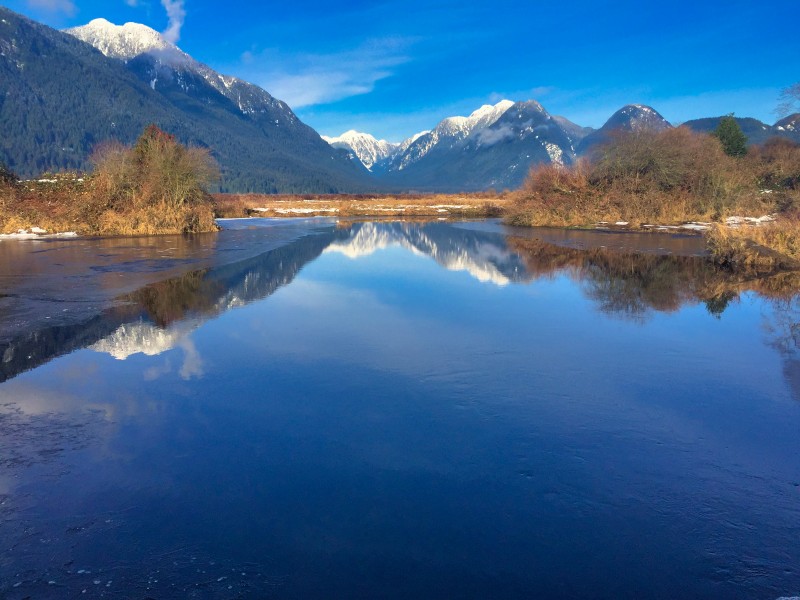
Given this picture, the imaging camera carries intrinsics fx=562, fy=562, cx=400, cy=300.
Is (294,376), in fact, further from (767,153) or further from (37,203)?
(767,153)

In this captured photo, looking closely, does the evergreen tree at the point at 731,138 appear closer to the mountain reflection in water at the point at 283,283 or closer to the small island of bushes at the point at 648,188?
the small island of bushes at the point at 648,188

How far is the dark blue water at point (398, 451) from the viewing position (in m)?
3.78

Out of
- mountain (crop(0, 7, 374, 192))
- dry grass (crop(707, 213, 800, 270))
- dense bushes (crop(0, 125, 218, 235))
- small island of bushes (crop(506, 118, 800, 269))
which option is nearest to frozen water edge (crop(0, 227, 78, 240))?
dense bushes (crop(0, 125, 218, 235))

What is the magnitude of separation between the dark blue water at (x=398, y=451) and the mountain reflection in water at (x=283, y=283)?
0.39ft

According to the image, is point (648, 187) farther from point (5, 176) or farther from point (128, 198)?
point (5, 176)

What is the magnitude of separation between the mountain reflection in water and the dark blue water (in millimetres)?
119

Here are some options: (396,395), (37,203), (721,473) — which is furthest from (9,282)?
(37,203)

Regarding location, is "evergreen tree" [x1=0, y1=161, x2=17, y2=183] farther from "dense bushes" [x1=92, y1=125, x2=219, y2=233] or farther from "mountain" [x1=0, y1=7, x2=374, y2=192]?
"mountain" [x1=0, y1=7, x2=374, y2=192]

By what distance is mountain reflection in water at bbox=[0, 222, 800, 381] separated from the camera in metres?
9.30

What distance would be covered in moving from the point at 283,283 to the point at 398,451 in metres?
11.0

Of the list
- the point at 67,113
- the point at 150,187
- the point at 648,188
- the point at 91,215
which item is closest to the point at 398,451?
the point at 150,187

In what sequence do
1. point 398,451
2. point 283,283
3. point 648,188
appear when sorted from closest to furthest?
point 398,451
point 283,283
point 648,188

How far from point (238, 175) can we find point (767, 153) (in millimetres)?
154296

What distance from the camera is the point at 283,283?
15805 mm
